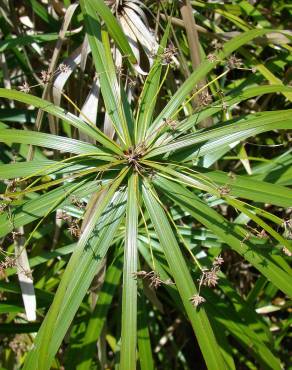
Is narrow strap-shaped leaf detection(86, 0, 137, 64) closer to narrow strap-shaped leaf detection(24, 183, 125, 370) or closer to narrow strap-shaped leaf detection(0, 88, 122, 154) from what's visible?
narrow strap-shaped leaf detection(0, 88, 122, 154)

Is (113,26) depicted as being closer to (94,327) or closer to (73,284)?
(73,284)

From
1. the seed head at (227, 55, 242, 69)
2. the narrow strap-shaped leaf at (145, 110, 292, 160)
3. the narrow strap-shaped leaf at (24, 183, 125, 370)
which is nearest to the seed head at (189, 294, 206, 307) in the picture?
the narrow strap-shaped leaf at (24, 183, 125, 370)

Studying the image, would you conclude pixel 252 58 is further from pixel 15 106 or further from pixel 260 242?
pixel 15 106

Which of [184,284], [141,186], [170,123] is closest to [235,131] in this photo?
[170,123]

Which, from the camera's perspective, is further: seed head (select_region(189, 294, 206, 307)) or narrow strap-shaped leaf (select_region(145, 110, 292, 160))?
narrow strap-shaped leaf (select_region(145, 110, 292, 160))

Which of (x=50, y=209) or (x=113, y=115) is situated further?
(x=113, y=115)

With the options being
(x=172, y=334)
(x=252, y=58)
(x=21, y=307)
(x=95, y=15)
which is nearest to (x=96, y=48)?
(x=95, y=15)
